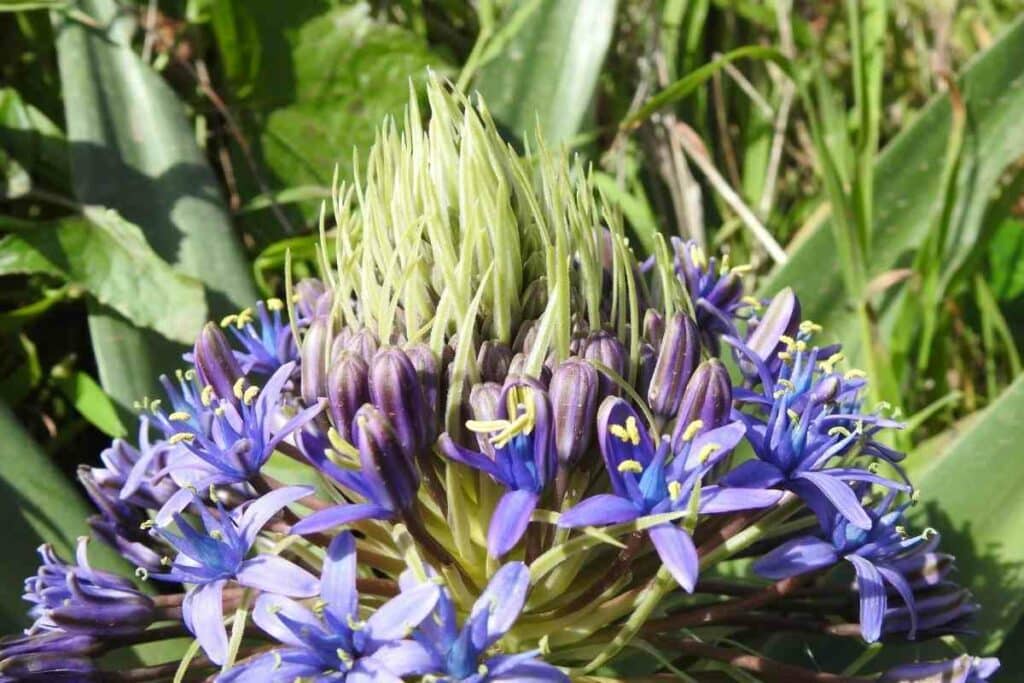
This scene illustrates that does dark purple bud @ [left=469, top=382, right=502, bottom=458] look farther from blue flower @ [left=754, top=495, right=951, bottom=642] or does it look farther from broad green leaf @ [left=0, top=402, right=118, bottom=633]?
broad green leaf @ [left=0, top=402, right=118, bottom=633]

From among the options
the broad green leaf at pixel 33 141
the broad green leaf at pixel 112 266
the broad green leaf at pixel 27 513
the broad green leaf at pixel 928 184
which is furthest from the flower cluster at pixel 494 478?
the broad green leaf at pixel 33 141

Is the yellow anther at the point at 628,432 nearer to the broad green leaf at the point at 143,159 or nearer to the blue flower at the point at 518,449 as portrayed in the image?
the blue flower at the point at 518,449

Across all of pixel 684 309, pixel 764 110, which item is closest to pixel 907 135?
pixel 764 110

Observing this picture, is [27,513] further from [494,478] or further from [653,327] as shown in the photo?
[653,327]

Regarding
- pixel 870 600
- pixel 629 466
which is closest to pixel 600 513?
pixel 629 466

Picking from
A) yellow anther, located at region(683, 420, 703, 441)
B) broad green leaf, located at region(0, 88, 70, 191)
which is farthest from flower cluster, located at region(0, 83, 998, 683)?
broad green leaf, located at region(0, 88, 70, 191)

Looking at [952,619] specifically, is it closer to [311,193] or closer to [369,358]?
[369,358]
